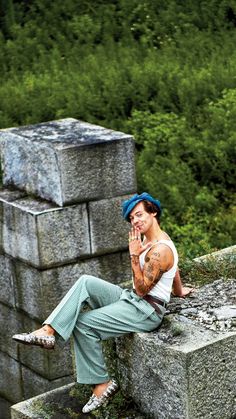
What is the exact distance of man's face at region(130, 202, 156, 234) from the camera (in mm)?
6635

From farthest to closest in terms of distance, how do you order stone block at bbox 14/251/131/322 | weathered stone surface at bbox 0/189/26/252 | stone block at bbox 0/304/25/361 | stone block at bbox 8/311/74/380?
stone block at bbox 0/304/25/361
weathered stone surface at bbox 0/189/26/252
stone block at bbox 8/311/74/380
stone block at bbox 14/251/131/322

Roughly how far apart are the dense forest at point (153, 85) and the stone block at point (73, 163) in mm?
787

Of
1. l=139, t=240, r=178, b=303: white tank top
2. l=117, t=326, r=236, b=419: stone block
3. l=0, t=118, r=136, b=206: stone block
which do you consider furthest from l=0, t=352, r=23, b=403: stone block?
l=139, t=240, r=178, b=303: white tank top

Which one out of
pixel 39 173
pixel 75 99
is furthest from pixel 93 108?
pixel 39 173

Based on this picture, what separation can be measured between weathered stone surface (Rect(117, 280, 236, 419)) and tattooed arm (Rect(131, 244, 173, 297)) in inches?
10.5

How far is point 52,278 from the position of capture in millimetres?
8047

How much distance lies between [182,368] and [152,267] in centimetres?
67

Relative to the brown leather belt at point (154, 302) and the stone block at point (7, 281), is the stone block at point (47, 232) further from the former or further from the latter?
the brown leather belt at point (154, 302)

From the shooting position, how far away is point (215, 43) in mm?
13195

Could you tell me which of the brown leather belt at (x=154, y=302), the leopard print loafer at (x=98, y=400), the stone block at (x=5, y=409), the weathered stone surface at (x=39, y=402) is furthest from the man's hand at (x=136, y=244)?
the stone block at (x=5, y=409)

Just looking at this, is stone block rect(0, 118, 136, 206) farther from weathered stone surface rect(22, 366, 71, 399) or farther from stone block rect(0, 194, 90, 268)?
weathered stone surface rect(22, 366, 71, 399)

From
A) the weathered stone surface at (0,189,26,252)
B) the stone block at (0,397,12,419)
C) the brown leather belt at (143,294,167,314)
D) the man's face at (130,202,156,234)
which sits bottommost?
the stone block at (0,397,12,419)

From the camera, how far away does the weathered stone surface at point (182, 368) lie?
20.2 ft

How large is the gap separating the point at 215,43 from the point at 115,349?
714cm
